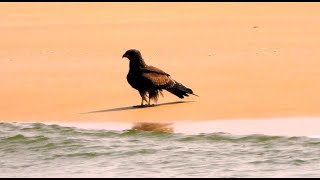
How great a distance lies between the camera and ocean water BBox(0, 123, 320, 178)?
9.13m

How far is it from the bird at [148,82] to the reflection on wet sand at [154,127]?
1230mm

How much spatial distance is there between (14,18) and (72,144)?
50.8 feet

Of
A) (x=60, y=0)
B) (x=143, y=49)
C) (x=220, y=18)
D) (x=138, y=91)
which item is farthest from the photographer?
(x=60, y=0)

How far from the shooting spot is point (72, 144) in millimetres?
10484

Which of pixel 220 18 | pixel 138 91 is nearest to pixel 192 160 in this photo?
pixel 138 91

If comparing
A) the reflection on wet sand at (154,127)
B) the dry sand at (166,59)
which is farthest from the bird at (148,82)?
the reflection on wet sand at (154,127)

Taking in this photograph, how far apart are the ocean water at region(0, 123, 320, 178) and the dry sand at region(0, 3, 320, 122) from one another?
108 centimetres

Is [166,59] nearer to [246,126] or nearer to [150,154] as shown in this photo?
[246,126]

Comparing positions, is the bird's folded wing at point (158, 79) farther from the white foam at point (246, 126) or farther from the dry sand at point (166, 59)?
the white foam at point (246, 126)

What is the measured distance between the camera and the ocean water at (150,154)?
9.13m

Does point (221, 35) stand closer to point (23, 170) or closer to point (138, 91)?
point (138, 91)

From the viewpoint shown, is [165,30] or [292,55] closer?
[292,55]

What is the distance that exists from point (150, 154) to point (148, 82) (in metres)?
2.91

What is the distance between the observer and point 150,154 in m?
9.95
